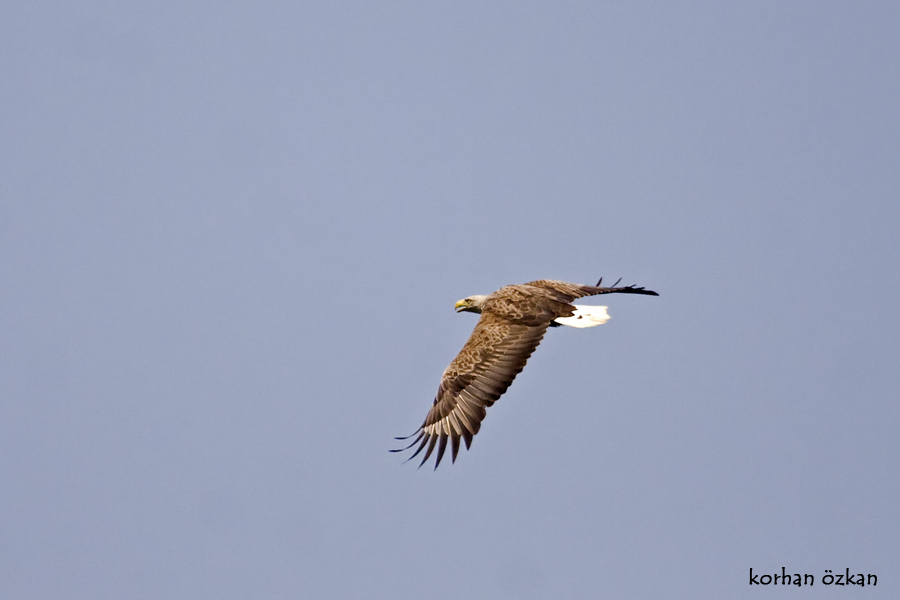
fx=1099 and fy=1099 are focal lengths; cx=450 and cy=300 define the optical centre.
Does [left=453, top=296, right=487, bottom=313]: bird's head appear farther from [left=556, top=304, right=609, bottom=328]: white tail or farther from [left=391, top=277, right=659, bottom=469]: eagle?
[left=556, top=304, right=609, bottom=328]: white tail

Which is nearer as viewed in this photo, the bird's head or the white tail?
the white tail

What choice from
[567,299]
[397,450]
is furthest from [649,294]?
[397,450]

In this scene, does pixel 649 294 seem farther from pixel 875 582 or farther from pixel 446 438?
pixel 875 582

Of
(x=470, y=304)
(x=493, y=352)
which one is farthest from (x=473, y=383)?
(x=470, y=304)

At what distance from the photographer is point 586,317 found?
22.4m

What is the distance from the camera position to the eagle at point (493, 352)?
65.5ft

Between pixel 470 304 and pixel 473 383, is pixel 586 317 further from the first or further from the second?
pixel 473 383

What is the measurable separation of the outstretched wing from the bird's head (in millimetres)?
1638

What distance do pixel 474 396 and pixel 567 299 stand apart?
327 centimetres

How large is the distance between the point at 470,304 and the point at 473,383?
299 cm

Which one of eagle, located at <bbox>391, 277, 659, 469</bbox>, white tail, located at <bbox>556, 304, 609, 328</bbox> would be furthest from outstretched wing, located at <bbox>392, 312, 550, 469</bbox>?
white tail, located at <bbox>556, 304, 609, 328</bbox>

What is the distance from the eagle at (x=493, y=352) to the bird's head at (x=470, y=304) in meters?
0.05

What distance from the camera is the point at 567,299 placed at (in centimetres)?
2205

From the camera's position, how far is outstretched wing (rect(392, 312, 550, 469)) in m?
19.9
